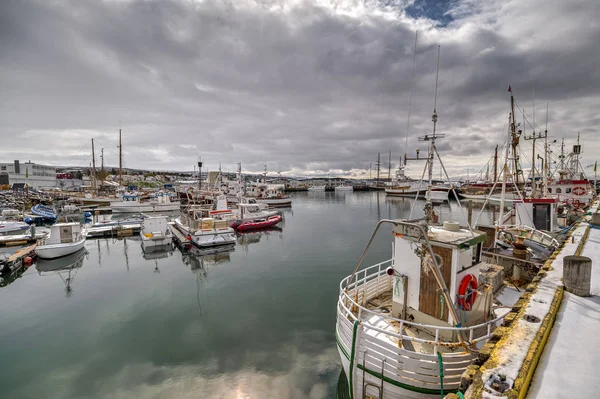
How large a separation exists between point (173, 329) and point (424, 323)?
10.8 metres

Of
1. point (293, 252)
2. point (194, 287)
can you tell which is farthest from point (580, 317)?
point (293, 252)

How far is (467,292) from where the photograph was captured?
6.99 metres

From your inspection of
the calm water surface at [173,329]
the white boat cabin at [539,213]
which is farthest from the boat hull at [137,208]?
the white boat cabin at [539,213]

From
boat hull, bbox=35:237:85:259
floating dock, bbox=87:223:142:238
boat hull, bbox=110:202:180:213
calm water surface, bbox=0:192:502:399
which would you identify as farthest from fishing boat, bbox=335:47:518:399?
boat hull, bbox=110:202:180:213

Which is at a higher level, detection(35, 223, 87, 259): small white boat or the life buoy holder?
the life buoy holder

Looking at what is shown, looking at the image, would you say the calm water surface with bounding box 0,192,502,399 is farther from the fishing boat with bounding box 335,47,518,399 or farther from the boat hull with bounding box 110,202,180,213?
the boat hull with bounding box 110,202,180,213

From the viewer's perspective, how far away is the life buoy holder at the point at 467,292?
6875 millimetres

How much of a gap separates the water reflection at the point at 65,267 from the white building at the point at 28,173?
9144 cm

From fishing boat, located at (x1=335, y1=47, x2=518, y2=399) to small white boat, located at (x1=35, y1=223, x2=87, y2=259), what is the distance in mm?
26119

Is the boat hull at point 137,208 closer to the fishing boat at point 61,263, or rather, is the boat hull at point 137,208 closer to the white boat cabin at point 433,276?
the fishing boat at point 61,263

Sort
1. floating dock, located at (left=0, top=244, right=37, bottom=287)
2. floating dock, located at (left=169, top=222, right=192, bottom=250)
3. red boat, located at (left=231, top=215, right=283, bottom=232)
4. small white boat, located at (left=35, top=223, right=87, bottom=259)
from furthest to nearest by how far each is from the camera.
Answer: red boat, located at (left=231, top=215, right=283, bottom=232)
floating dock, located at (left=169, top=222, right=192, bottom=250)
small white boat, located at (left=35, top=223, right=87, bottom=259)
floating dock, located at (left=0, top=244, right=37, bottom=287)

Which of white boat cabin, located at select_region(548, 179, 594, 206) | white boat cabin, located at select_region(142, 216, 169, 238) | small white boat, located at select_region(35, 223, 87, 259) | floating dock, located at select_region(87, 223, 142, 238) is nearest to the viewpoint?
small white boat, located at select_region(35, 223, 87, 259)

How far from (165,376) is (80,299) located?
10.3 m

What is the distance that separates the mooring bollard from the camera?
21.7ft
